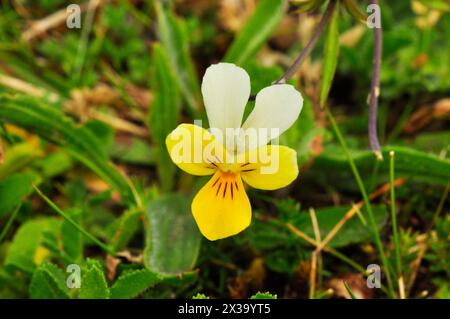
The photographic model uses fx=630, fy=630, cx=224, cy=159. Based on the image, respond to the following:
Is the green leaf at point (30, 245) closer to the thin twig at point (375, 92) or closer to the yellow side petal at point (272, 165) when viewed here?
the yellow side petal at point (272, 165)

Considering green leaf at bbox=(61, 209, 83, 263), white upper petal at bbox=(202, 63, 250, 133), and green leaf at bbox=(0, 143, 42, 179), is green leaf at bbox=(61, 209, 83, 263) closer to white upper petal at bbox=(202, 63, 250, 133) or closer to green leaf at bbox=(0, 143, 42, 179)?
green leaf at bbox=(0, 143, 42, 179)

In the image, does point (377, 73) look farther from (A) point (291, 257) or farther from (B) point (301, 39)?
(B) point (301, 39)

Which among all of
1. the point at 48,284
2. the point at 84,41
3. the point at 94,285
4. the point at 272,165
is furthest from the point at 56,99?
the point at 272,165

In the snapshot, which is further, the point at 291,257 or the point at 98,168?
the point at 98,168

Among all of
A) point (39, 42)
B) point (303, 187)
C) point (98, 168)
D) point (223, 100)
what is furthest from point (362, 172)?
point (39, 42)

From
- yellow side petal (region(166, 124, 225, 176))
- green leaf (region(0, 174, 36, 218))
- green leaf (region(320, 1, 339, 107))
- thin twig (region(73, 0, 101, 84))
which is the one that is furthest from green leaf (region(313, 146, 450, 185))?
thin twig (region(73, 0, 101, 84))

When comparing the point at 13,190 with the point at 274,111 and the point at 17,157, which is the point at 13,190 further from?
the point at 274,111

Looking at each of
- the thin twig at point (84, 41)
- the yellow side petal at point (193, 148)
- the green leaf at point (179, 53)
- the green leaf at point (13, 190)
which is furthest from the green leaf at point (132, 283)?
the thin twig at point (84, 41)
